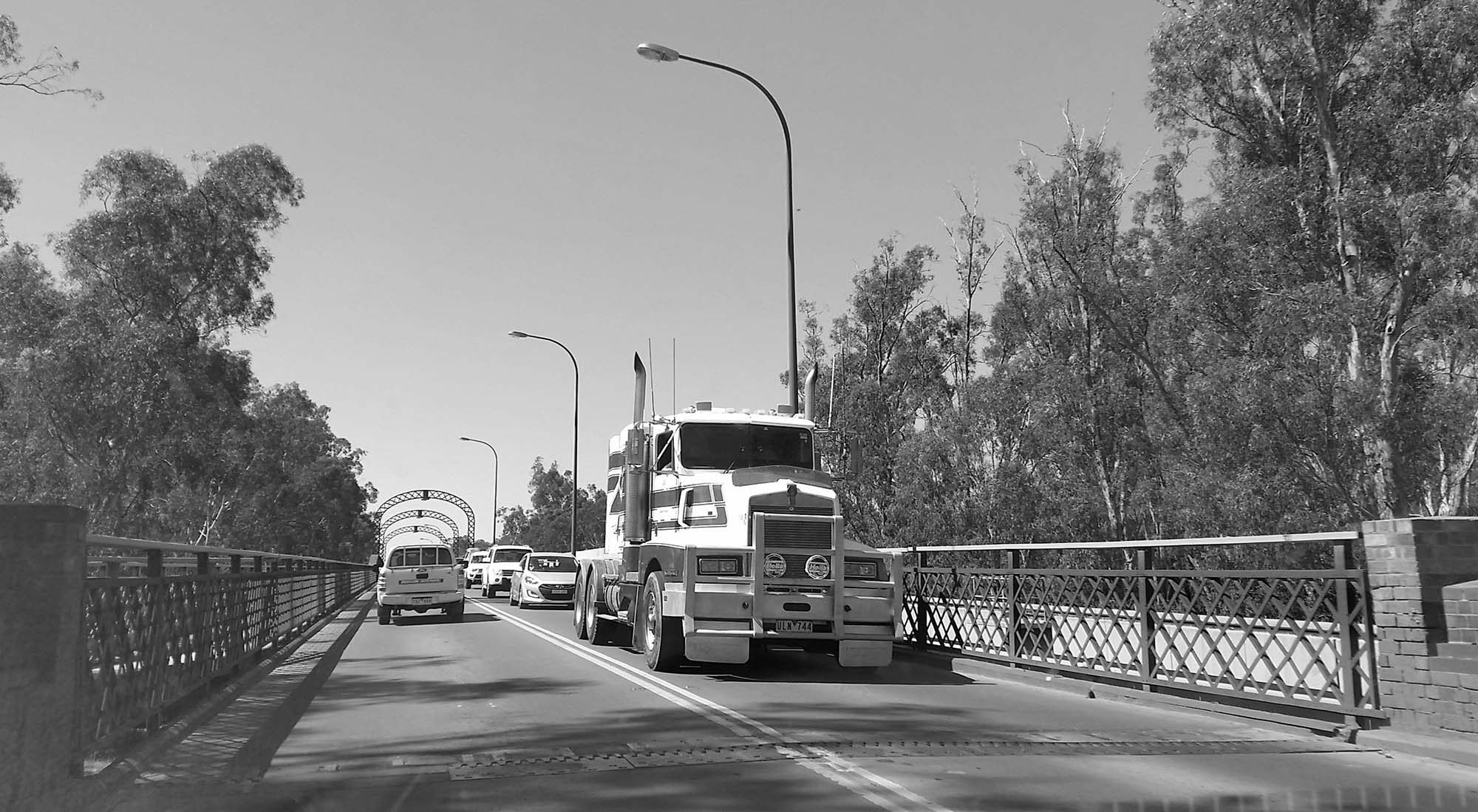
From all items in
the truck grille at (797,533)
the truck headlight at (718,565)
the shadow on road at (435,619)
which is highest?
the truck grille at (797,533)

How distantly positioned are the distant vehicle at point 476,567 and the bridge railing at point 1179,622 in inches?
1496

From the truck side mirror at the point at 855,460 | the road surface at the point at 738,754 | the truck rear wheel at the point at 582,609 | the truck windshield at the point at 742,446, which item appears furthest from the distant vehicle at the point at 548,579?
the road surface at the point at 738,754

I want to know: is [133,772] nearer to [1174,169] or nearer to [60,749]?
[60,749]

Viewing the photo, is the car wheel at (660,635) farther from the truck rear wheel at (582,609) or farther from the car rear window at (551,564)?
the car rear window at (551,564)

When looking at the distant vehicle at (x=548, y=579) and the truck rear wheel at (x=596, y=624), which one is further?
the distant vehicle at (x=548, y=579)

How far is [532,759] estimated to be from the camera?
8.02 meters

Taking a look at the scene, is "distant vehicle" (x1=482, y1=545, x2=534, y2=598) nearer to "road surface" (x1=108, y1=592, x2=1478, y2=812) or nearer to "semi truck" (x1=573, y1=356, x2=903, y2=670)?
"semi truck" (x1=573, y1=356, x2=903, y2=670)

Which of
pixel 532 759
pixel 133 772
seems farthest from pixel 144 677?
pixel 532 759

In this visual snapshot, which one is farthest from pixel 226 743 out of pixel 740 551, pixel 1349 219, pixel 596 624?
pixel 1349 219

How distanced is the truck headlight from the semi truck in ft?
0.04

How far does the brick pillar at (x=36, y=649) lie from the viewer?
19.3ft

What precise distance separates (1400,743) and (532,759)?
21.7ft

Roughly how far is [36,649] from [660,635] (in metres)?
8.89

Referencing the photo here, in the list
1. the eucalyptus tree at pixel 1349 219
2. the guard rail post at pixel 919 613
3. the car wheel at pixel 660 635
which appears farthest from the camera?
the eucalyptus tree at pixel 1349 219
